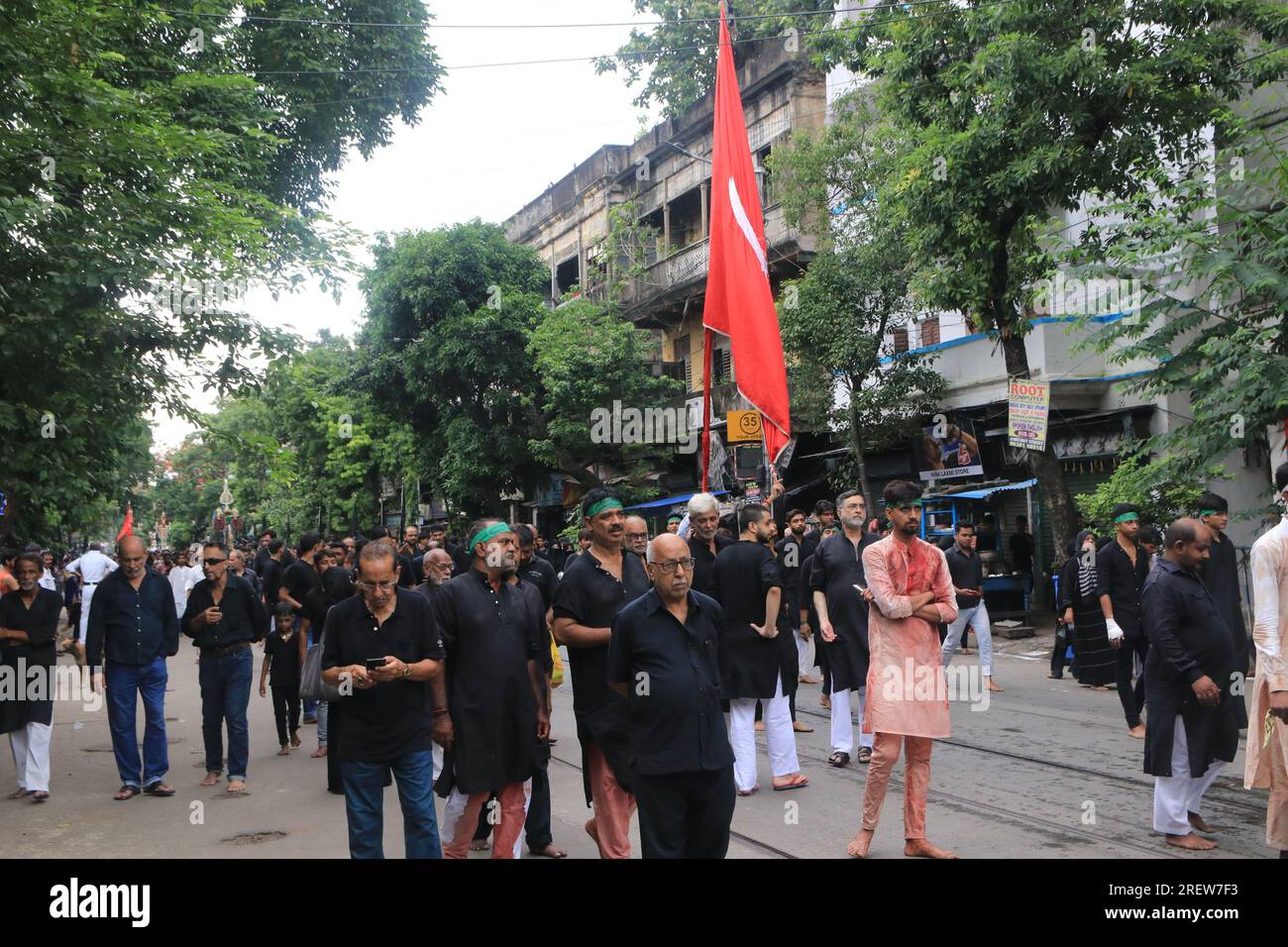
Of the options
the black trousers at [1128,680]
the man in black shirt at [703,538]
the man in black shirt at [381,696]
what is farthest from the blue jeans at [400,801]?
the black trousers at [1128,680]

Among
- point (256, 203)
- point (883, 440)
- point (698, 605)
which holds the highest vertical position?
point (256, 203)

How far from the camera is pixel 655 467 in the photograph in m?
30.4

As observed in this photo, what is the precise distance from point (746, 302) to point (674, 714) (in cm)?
754

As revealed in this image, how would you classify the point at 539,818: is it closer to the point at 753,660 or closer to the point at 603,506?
the point at 603,506

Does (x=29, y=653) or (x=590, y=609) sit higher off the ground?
(x=590, y=609)

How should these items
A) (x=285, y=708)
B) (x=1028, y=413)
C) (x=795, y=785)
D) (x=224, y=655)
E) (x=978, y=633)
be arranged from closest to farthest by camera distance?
(x=795, y=785) → (x=224, y=655) → (x=285, y=708) → (x=978, y=633) → (x=1028, y=413)

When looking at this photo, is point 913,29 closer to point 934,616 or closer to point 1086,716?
point 1086,716

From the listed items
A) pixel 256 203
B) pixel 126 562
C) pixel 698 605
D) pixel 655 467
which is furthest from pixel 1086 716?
pixel 655 467

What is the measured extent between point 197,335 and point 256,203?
2.94 metres

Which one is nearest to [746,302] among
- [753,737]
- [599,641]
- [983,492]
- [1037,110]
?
[753,737]

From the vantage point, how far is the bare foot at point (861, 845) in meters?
5.93

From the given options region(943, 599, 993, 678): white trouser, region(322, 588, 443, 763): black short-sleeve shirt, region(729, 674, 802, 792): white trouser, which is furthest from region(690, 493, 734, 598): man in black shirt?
region(943, 599, 993, 678): white trouser

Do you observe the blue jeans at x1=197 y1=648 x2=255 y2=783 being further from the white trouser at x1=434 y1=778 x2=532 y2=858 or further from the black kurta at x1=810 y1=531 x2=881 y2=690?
the black kurta at x1=810 y1=531 x2=881 y2=690

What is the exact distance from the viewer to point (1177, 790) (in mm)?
6109
